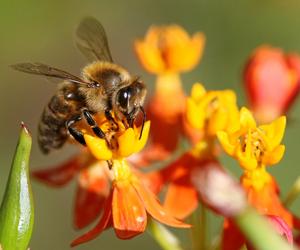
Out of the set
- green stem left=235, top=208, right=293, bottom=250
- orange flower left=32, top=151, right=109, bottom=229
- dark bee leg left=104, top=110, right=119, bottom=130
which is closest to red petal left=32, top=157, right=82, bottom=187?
orange flower left=32, top=151, right=109, bottom=229

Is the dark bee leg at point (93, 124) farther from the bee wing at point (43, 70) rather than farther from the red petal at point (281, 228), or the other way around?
the red petal at point (281, 228)

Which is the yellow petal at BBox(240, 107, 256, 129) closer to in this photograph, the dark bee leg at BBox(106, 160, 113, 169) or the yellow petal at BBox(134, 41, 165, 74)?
the dark bee leg at BBox(106, 160, 113, 169)

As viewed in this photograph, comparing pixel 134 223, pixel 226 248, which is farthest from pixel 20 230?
pixel 226 248

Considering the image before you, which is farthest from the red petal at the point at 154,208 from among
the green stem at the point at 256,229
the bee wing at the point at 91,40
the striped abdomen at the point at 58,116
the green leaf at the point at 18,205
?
the green stem at the point at 256,229

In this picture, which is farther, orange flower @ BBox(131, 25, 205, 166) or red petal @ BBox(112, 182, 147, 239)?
orange flower @ BBox(131, 25, 205, 166)

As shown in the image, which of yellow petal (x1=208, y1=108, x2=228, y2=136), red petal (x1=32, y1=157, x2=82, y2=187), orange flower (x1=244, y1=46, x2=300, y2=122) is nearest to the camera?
yellow petal (x1=208, y1=108, x2=228, y2=136)

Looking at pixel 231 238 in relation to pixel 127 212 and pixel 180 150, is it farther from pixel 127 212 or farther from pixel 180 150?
pixel 180 150

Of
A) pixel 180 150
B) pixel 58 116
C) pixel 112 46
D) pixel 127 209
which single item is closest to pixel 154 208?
pixel 127 209
